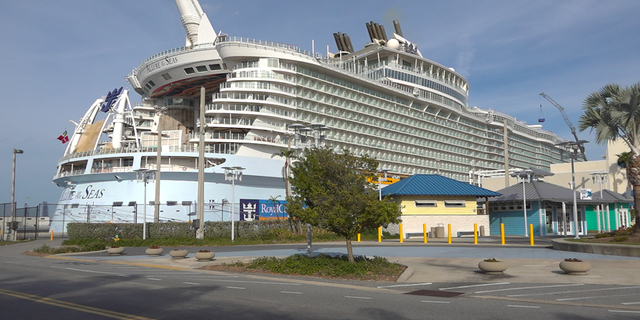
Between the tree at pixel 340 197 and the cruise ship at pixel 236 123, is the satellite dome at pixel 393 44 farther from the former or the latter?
the tree at pixel 340 197

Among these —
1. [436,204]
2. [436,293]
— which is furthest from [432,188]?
[436,293]

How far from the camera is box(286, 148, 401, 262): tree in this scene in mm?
17156

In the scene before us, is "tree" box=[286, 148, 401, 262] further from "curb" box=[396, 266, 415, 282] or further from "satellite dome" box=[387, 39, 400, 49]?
"satellite dome" box=[387, 39, 400, 49]

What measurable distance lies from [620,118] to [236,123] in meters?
36.0

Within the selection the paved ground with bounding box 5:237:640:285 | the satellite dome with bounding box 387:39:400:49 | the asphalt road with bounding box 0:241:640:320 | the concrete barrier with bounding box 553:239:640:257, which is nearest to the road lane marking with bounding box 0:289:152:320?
the asphalt road with bounding box 0:241:640:320

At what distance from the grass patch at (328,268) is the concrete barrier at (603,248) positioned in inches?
361

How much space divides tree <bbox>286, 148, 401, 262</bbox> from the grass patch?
0.80 metres

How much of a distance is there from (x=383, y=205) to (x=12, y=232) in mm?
38252

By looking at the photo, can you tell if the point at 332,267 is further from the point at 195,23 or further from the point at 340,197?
the point at 195,23

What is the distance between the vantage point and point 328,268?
17.4 m

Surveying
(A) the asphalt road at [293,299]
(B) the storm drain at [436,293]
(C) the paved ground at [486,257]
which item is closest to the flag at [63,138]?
(C) the paved ground at [486,257]

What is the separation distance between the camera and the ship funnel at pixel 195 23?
59969 mm

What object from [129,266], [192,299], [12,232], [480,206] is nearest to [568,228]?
[480,206]

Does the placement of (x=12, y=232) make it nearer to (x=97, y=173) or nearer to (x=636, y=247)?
(x=97, y=173)
